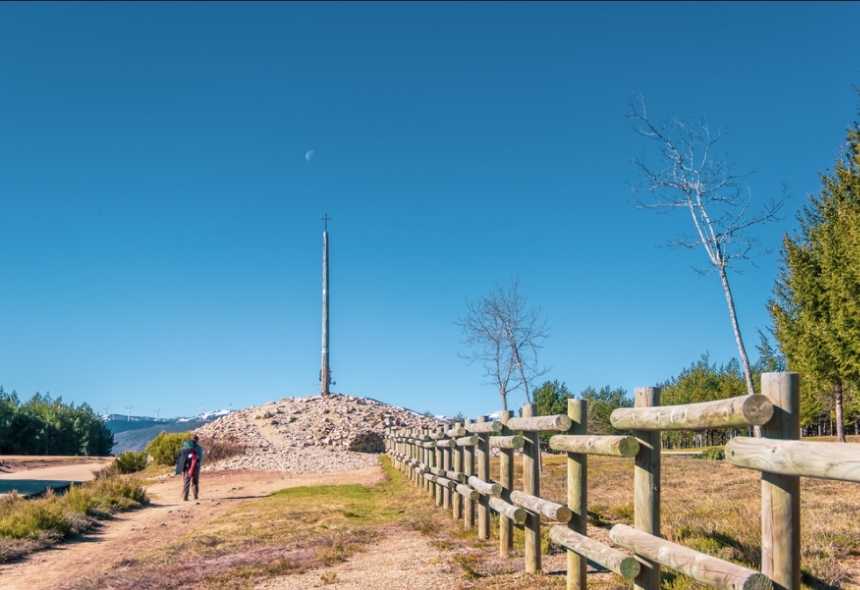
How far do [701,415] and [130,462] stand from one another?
37953 millimetres

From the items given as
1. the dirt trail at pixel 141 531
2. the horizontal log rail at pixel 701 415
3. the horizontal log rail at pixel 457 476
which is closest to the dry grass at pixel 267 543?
the dirt trail at pixel 141 531

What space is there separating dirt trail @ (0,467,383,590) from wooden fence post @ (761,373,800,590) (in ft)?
30.3

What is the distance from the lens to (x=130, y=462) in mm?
38281

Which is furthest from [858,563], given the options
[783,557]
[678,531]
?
[783,557]

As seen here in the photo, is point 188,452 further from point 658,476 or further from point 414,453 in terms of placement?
point 658,476

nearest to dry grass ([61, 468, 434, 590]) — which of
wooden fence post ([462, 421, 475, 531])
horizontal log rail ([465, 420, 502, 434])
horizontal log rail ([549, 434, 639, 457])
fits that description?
wooden fence post ([462, 421, 475, 531])

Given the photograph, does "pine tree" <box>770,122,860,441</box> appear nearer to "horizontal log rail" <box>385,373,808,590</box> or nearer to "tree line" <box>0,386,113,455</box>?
"horizontal log rail" <box>385,373,808,590</box>

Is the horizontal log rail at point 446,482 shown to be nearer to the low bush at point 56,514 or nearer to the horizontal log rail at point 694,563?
the low bush at point 56,514

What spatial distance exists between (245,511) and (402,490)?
16.2 feet

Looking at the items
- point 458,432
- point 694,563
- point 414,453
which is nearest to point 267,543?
point 458,432

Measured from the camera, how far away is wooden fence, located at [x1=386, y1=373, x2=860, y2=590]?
4082 mm

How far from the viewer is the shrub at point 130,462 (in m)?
37.5

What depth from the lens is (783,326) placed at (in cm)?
3388

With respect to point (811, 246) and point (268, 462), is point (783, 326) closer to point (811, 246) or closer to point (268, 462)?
point (811, 246)
